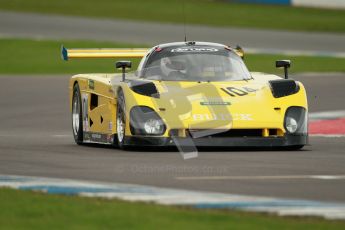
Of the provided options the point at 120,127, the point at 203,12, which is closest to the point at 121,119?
the point at 120,127

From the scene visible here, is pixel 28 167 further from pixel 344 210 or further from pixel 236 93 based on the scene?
pixel 344 210

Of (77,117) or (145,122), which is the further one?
(77,117)

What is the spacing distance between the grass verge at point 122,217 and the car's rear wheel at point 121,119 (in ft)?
14.9

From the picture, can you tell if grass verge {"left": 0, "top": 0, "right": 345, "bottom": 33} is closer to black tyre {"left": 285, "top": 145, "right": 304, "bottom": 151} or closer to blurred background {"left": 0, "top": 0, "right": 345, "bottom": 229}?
blurred background {"left": 0, "top": 0, "right": 345, "bottom": 229}

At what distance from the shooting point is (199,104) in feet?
43.8

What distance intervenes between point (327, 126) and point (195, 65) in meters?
3.78

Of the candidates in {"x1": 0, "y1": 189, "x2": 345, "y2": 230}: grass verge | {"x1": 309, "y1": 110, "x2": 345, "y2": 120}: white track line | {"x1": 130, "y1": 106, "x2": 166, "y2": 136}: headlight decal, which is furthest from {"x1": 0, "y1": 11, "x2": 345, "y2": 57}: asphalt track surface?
{"x1": 0, "y1": 189, "x2": 345, "y2": 230}: grass verge

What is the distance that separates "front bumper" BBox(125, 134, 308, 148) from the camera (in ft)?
43.2

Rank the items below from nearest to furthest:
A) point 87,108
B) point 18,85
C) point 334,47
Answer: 1. point 87,108
2. point 18,85
3. point 334,47

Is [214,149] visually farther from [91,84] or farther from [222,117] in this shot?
[91,84]

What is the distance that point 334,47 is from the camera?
34406mm

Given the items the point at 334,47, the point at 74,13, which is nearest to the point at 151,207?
the point at 334,47

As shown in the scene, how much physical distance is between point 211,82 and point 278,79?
2.61ft

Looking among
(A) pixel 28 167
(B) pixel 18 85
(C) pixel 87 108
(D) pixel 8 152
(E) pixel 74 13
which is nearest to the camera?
(A) pixel 28 167
